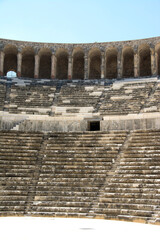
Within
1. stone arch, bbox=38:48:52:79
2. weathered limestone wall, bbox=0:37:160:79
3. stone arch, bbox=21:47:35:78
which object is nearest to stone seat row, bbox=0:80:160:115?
weathered limestone wall, bbox=0:37:160:79

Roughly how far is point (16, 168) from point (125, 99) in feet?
29.7

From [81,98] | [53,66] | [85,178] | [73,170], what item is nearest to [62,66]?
[53,66]

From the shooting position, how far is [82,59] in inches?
1027

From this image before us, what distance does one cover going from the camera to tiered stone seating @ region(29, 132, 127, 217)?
37.3 feet

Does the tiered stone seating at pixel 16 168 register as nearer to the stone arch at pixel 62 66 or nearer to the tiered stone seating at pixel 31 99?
the tiered stone seating at pixel 31 99

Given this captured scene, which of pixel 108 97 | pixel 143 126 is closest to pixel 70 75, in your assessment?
pixel 108 97

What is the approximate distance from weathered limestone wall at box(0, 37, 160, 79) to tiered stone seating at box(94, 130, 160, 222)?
1073 cm

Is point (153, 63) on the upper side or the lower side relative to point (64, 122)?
upper

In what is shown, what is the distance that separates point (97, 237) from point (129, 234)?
88 cm

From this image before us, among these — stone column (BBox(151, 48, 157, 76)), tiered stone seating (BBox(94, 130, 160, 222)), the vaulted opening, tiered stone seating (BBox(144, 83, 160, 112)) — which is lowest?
tiered stone seating (BBox(94, 130, 160, 222))

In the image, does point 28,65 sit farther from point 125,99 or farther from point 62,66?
point 125,99

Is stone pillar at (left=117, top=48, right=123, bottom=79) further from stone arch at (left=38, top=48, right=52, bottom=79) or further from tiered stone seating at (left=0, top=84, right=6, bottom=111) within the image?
tiered stone seating at (left=0, top=84, right=6, bottom=111)

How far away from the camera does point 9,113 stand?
18.9 metres

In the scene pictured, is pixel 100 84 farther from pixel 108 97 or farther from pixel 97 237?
pixel 97 237
